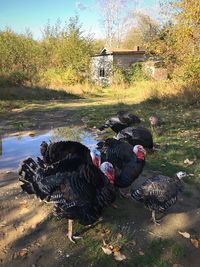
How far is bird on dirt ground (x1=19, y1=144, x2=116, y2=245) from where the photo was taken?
4.81 m

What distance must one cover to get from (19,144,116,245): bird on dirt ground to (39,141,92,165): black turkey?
0.38 ft

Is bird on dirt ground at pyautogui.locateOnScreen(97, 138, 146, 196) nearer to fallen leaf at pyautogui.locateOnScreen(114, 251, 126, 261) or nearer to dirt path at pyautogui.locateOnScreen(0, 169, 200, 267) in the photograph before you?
dirt path at pyautogui.locateOnScreen(0, 169, 200, 267)

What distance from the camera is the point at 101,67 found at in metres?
39.5

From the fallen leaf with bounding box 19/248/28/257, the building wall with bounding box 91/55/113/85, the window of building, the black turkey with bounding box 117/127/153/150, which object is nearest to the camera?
the fallen leaf with bounding box 19/248/28/257

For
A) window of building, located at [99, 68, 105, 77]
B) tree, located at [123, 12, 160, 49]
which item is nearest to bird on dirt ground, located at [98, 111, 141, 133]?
window of building, located at [99, 68, 105, 77]

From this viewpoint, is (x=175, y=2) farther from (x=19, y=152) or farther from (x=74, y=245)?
(x=74, y=245)

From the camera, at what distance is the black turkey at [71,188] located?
4812 millimetres

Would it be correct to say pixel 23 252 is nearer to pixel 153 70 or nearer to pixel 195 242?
pixel 195 242

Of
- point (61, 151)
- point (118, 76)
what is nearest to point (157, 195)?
point (61, 151)

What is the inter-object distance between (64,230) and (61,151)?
43.4 inches

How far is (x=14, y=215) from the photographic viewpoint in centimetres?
547

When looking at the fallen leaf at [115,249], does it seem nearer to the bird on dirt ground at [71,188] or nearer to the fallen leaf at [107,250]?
the fallen leaf at [107,250]

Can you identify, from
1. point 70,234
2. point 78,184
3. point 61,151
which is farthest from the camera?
point 61,151

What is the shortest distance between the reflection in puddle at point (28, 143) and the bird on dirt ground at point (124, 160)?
7.67 ft
